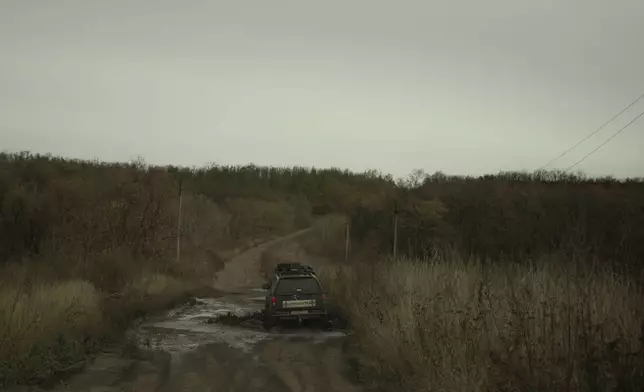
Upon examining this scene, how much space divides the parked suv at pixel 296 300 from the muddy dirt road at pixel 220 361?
0.51 m

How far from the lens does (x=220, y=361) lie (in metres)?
14.3

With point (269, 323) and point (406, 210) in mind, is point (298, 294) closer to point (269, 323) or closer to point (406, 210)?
point (269, 323)

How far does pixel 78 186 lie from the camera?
41562mm

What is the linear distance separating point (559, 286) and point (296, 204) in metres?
107

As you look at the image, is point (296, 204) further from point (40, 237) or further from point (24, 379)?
point (24, 379)

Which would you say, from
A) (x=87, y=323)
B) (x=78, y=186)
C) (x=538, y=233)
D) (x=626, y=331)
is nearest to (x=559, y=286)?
(x=626, y=331)

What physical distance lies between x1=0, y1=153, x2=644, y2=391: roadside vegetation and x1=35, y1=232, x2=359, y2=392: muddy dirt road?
0.81 metres

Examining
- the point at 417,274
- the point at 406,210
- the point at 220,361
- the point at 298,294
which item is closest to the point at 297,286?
the point at 298,294

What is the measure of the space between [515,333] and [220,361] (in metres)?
8.28

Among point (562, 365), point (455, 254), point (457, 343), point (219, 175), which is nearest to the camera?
point (562, 365)

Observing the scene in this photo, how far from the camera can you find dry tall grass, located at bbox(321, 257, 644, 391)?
6426 mm

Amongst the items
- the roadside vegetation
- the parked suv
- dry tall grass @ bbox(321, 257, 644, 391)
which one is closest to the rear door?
the parked suv

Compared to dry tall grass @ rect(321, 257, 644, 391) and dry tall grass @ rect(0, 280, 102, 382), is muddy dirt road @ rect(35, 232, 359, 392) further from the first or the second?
dry tall grass @ rect(321, 257, 644, 391)

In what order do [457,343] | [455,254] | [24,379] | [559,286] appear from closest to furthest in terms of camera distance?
[559,286] < [457,343] < [24,379] < [455,254]
